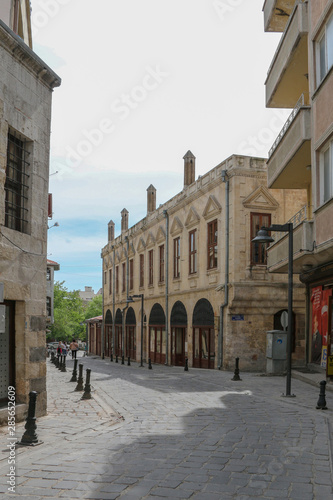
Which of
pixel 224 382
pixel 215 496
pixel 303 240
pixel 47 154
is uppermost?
pixel 47 154

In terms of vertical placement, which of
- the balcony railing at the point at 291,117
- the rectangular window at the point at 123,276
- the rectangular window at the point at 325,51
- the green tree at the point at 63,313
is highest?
the rectangular window at the point at 325,51

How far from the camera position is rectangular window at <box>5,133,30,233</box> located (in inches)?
399

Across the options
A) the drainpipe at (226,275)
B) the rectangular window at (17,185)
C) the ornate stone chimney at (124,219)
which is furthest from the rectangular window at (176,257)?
the rectangular window at (17,185)

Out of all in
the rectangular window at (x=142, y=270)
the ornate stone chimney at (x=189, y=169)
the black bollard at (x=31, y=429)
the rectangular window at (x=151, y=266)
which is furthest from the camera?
the rectangular window at (x=142, y=270)

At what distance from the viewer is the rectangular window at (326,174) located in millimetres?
13227

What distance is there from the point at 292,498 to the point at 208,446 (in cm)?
243

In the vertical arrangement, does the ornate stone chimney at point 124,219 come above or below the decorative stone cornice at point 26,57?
above

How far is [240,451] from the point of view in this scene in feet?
24.1

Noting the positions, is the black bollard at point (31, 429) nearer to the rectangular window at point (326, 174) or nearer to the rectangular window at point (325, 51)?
the rectangular window at point (326, 174)

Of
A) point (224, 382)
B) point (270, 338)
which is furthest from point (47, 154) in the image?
point (270, 338)

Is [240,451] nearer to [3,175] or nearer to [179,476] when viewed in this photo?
[179,476]

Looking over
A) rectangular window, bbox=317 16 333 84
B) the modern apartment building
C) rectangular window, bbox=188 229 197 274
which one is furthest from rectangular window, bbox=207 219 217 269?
rectangular window, bbox=317 16 333 84

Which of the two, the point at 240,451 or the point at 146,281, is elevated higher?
the point at 146,281

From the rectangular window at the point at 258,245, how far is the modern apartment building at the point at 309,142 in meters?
3.48
